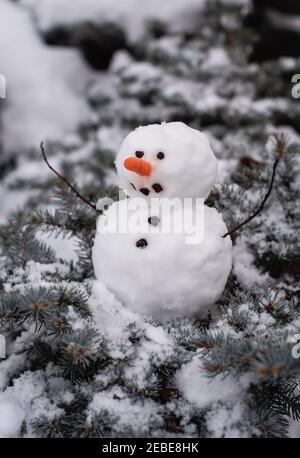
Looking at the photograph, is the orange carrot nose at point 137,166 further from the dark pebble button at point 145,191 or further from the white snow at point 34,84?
the white snow at point 34,84

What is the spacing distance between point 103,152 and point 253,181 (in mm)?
984

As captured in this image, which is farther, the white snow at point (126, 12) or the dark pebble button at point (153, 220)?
the white snow at point (126, 12)

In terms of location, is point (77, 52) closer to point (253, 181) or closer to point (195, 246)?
point (253, 181)

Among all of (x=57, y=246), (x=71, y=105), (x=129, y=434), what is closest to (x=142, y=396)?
(x=129, y=434)

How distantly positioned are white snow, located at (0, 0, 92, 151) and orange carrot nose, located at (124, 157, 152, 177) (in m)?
1.71

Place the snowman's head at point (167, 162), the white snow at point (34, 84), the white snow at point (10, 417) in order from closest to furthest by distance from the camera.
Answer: the white snow at point (10, 417) < the snowman's head at point (167, 162) < the white snow at point (34, 84)

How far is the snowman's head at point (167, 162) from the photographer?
3.00 ft

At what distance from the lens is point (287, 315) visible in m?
0.91

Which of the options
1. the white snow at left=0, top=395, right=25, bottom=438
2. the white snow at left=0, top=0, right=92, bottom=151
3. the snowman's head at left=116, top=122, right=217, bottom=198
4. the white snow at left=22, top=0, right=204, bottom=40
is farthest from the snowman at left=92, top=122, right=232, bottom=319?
the white snow at left=22, top=0, right=204, bottom=40

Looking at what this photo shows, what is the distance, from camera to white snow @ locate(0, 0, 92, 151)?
260 centimetres

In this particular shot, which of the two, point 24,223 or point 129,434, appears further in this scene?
point 24,223

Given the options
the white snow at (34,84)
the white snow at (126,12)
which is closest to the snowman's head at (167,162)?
the white snow at (34,84)

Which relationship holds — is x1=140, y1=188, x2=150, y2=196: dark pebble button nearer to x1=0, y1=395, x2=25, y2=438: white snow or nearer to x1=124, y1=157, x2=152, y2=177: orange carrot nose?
x1=124, y1=157, x2=152, y2=177: orange carrot nose

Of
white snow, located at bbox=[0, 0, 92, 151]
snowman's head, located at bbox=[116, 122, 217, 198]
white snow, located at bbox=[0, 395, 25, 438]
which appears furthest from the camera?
white snow, located at bbox=[0, 0, 92, 151]
